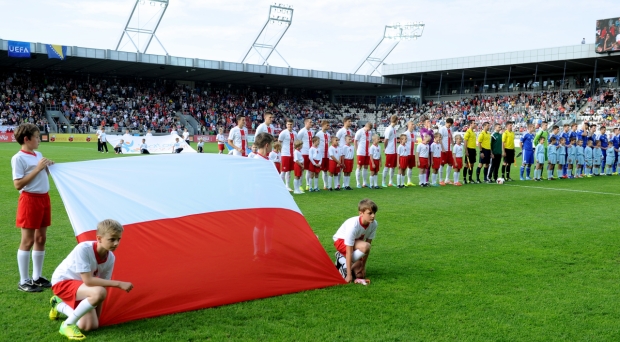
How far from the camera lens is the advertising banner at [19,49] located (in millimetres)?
34469

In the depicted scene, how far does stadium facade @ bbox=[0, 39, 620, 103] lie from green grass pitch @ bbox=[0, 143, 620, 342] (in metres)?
34.9

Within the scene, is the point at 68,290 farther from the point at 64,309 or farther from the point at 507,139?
the point at 507,139

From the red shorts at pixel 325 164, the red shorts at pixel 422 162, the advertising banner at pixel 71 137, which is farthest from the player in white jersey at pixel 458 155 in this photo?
the advertising banner at pixel 71 137

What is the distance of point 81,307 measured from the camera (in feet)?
12.8

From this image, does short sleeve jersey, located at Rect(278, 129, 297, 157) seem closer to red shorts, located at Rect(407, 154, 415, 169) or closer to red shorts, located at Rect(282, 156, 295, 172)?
red shorts, located at Rect(282, 156, 295, 172)

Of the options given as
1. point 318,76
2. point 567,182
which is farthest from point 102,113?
point 567,182

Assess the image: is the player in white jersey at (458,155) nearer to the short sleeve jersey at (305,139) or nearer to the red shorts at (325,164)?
the red shorts at (325,164)

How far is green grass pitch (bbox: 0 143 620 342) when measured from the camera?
4.00m

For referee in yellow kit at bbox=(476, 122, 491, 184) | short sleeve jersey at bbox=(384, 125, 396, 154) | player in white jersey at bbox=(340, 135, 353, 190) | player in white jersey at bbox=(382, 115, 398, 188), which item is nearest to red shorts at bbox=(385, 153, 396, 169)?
player in white jersey at bbox=(382, 115, 398, 188)

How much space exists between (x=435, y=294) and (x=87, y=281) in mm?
3101

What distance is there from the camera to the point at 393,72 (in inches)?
2164

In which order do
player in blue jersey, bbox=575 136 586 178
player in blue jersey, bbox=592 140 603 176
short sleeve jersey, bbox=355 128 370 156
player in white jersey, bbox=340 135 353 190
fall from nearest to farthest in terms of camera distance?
1. player in white jersey, bbox=340 135 353 190
2. short sleeve jersey, bbox=355 128 370 156
3. player in blue jersey, bbox=575 136 586 178
4. player in blue jersey, bbox=592 140 603 176

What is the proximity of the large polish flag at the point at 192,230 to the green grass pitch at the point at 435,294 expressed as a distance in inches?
6.5

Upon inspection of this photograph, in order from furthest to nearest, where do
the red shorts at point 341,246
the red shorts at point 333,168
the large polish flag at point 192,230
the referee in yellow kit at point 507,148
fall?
the referee in yellow kit at point 507,148
the red shorts at point 333,168
the red shorts at point 341,246
the large polish flag at point 192,230
